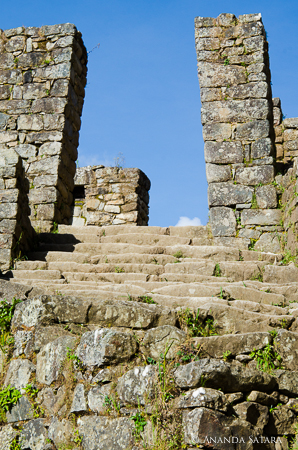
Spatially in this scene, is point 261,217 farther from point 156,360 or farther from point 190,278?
point 156,360

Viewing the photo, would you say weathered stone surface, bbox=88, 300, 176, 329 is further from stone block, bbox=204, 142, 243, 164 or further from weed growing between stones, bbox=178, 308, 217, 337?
stone block, bbox=204, 142, 243, 164

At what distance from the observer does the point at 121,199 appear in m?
10.2

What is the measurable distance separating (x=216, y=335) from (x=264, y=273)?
1693 mm

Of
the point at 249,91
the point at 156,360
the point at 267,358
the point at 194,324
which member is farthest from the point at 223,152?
the point at 156,360

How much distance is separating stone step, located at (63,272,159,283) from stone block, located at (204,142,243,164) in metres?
2.77

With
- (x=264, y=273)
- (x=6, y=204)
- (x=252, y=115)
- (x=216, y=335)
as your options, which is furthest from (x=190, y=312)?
(x=252, y=115)

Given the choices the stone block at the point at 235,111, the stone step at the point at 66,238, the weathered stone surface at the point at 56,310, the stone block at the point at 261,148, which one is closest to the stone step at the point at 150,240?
the stone step at the point at 66,238

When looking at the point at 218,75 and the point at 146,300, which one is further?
the point at 218,75

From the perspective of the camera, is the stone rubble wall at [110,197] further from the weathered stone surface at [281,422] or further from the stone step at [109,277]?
the weathered stone surface at [281,422]

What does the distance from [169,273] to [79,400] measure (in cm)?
226

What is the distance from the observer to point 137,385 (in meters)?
3.40

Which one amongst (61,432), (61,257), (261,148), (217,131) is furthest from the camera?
(217,131)

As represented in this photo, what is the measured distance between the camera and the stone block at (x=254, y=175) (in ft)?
24.3

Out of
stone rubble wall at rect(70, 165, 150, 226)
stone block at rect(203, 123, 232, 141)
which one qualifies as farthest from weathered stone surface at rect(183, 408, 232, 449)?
stone rubble wall at rect(70, 165, 150, 226)
